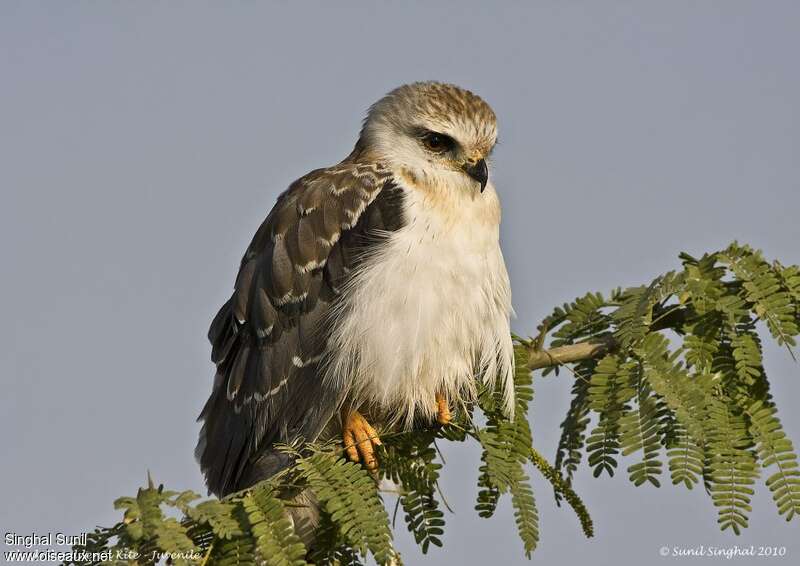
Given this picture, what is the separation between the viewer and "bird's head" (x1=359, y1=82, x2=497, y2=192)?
19.8 feet

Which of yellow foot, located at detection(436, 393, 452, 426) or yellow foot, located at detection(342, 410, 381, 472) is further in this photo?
yellow foot, located at detection(436, 393, 452, 426)

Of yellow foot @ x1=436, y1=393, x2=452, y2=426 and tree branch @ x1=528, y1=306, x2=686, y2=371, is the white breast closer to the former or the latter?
yellow foot @ x1=436, y1=393, x2=452, y2=426

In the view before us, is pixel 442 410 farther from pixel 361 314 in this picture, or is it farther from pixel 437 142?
pixel 437 142

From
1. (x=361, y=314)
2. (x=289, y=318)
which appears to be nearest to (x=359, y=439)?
(x=361, y=314)

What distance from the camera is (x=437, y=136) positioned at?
6262 millimetres

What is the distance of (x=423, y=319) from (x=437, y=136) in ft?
4.72

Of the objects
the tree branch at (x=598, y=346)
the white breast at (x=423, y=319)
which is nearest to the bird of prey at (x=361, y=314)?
the white breast at (x=423, y=319)

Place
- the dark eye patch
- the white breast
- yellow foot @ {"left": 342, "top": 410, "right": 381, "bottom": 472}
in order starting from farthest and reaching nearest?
1. the dark eye patch
2. the white breast
3. yellow foot @ {"left": 342, "top": 410, "right": 381, "bottom": 472}

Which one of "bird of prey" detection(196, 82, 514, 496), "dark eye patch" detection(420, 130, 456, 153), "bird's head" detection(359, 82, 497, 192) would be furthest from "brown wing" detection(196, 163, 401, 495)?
"dark eye patch" detection(420, 130, 456, 153)

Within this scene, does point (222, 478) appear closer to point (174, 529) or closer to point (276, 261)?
point (276, 261)

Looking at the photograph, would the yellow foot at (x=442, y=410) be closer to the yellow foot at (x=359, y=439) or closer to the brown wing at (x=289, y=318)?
the yellow foot at (x=359, y=439)

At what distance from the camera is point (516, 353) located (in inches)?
202

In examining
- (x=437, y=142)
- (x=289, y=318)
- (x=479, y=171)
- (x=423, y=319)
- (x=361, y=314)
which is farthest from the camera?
(x=437, y=142)

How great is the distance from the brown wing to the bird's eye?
46 cm
